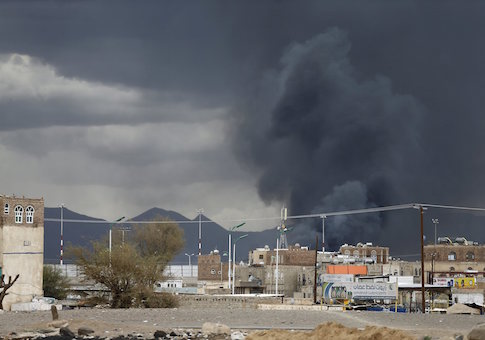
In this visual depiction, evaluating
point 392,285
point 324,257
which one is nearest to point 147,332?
point 392,285

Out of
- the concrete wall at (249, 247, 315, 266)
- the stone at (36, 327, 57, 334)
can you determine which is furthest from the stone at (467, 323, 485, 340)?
the concrete wall at (249, 247, 315, 266)

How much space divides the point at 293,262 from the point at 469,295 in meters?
55.4

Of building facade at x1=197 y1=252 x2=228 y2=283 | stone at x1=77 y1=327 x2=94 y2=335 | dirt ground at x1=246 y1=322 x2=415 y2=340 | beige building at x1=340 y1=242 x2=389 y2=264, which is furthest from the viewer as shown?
beige building at x1=340 y1=242 x2=389 y2=264

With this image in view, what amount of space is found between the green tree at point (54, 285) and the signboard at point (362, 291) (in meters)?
23.8

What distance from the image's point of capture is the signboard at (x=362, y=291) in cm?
8569

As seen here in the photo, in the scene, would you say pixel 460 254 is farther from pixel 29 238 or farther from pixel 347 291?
pixel 29 238

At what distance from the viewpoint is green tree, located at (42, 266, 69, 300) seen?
89.1 m

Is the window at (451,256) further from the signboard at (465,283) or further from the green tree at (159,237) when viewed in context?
the green tree at (159,237)

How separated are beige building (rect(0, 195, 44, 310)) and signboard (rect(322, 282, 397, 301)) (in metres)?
28.4

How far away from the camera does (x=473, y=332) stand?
29.0m

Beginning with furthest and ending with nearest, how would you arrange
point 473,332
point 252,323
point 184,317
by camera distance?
point 184,317 → point 252,323 → point 473,332

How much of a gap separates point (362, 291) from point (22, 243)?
30.4 metres

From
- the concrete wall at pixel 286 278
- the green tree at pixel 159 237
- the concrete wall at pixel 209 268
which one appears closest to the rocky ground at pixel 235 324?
the green tree at pixel 159 237

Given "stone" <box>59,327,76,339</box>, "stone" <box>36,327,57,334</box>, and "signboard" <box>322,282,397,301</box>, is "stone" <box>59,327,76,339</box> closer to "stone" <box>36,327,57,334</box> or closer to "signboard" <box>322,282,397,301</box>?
"stone" <box>36,327,57,334</box>
